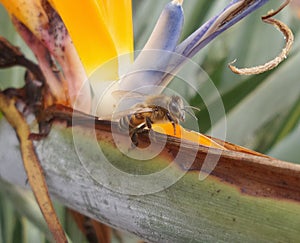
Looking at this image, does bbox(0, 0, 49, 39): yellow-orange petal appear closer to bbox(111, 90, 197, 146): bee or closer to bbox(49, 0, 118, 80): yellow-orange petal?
bbox(49, 0, 118, 80): yellow-orange petal

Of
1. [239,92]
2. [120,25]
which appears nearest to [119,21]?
[120,25]

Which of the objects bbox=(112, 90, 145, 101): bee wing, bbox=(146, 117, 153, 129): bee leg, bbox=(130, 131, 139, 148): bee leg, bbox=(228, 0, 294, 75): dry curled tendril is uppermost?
bbox=(228, 0, 294, 75): dry curled tendril

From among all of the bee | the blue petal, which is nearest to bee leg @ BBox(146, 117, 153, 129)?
the bee

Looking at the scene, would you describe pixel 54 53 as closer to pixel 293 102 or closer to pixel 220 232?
pixel 220 232

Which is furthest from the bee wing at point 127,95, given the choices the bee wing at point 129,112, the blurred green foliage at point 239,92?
the blurred green foliage at point 239,92

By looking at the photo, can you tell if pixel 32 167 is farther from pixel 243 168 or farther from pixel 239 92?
pixel 239 92
